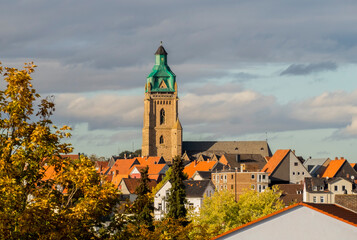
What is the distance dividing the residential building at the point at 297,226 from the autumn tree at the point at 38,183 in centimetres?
561

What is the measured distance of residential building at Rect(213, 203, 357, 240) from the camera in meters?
28.9

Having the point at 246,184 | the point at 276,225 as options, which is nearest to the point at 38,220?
the point at 276,225

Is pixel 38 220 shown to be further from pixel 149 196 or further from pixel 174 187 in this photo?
pixel 174 187

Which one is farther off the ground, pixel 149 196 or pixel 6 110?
pixel 6 110

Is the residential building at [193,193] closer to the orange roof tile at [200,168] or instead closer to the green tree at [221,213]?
the green tree at [221,213]

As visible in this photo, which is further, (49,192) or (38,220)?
(49,192)

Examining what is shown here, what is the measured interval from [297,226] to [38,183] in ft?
29.8

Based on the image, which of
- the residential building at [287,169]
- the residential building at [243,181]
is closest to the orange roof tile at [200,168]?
the residential building at [287,169]

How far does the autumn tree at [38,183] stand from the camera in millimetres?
23344

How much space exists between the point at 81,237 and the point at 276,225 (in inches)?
290

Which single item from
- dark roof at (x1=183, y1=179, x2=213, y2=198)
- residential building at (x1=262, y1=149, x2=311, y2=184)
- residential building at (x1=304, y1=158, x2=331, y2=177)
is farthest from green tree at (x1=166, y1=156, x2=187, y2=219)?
residential building at (x1=304, y1=158, x2=331, y2=177)

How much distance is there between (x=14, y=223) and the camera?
23.2m

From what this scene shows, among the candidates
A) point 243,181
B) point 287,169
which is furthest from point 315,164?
point 243,181

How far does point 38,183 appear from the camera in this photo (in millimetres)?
25109
